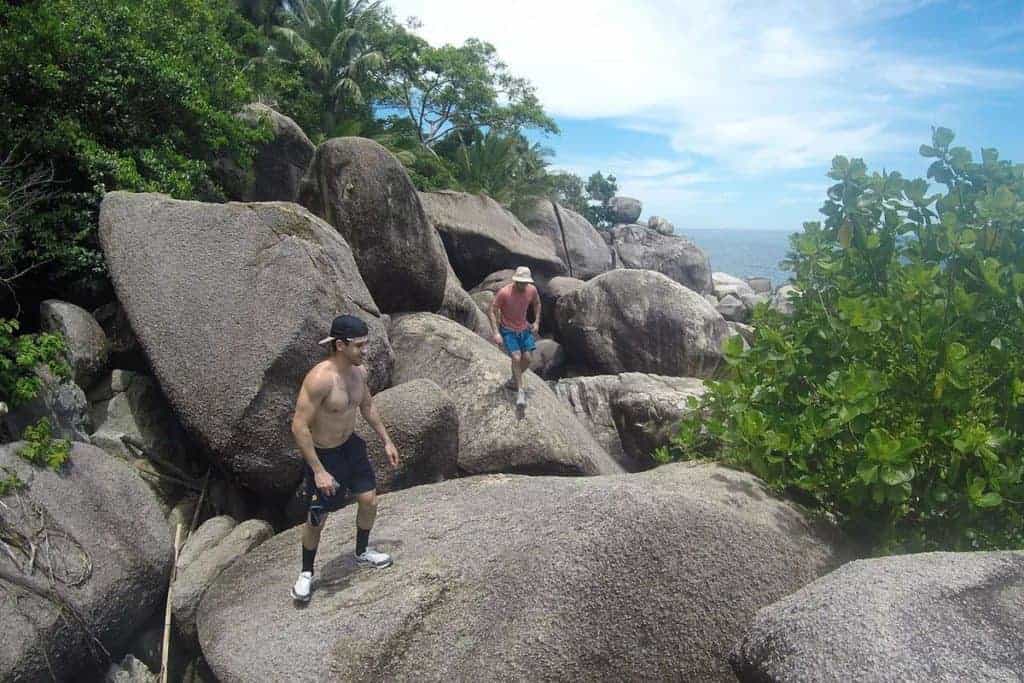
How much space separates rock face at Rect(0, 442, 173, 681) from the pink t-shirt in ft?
13.9

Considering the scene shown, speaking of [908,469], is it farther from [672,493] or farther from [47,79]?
[47,79]

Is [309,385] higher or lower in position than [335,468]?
higher

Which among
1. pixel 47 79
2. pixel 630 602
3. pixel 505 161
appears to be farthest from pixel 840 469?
pixel 505 161

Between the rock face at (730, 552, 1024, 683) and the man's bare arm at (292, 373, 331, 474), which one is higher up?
the man's bare arm at (292, 373, 331, 474)

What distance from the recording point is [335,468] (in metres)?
5.73

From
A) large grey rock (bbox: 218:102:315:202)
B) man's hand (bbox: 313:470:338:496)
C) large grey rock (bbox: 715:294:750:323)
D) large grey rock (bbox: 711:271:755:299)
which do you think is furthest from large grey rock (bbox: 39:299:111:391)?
large grey rock (bbox: 711:271:755:299)

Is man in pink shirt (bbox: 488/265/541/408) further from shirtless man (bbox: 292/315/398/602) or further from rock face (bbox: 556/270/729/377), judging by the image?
rock face (bbox: 556/270/729/377)

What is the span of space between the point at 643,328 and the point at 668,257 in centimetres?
2002

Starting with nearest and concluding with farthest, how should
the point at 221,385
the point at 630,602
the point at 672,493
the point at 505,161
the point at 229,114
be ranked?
the point at 630,602 → the point at 672,493 → the point at 221,385 → the point at 229,114 → the point at 505,161

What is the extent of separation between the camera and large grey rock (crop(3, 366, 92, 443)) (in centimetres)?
748

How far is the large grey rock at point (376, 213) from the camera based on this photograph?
1167 cm

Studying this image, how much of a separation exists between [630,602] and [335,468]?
2.31 m

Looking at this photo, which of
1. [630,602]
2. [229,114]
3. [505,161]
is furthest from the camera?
[505,161]

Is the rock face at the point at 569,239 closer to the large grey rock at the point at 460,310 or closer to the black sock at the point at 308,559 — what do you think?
the large grey rock at the point at 460,310
